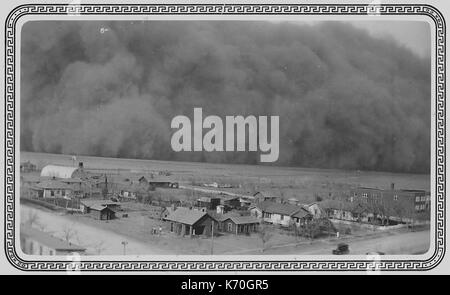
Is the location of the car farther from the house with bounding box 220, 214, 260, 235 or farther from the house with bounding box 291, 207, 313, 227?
the house with bounding box 220, 214, 260, 235

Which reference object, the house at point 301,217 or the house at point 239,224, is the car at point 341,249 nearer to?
the house at point 301,217

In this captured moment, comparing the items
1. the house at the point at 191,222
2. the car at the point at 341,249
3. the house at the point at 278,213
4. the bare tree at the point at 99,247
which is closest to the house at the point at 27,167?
the bare tree at the point at 99,247

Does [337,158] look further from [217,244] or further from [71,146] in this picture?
[71,146]

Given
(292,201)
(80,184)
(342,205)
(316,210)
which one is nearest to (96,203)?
(80,184)

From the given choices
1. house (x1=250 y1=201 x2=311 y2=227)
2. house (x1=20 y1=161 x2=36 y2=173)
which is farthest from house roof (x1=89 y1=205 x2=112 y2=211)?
house (x1=250 y1=201 x2=311 y2=227)

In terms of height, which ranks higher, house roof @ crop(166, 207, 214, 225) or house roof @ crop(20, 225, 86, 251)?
house roof @ crop(166, 207, 214, 225)

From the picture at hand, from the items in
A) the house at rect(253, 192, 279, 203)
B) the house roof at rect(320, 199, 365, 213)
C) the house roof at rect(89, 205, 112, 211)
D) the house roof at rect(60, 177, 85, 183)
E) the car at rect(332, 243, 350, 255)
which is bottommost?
the car at rect(332, 243, 350, 255)
